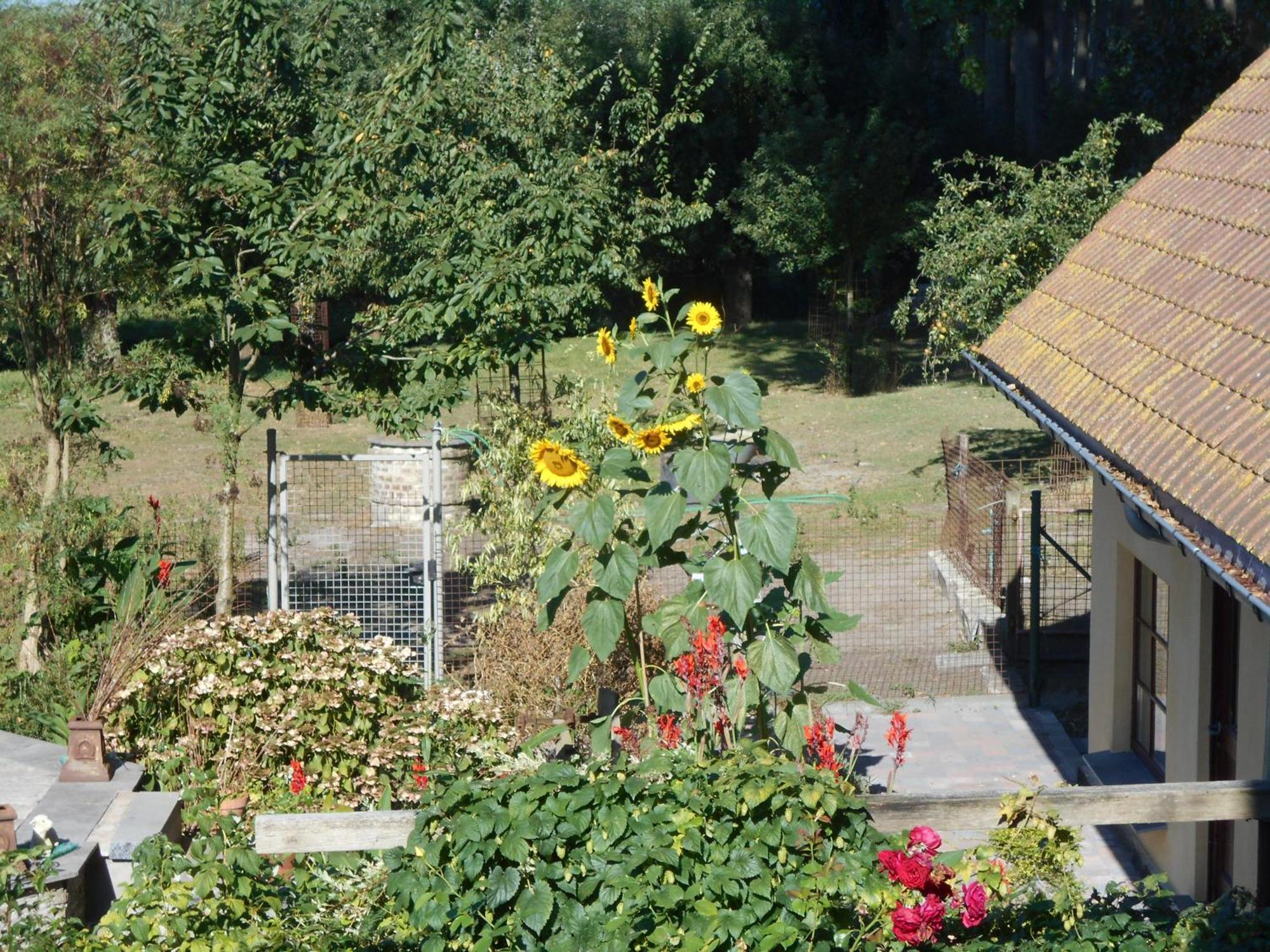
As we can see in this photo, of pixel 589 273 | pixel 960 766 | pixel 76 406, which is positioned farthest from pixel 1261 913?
pixel 589 273

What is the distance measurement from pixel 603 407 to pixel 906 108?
2265 cm

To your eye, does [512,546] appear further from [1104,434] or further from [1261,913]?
[1261,913]

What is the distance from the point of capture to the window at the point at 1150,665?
748 cm

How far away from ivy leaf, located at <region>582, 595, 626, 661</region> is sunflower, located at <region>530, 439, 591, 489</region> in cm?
45

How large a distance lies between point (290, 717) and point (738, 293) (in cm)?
2673

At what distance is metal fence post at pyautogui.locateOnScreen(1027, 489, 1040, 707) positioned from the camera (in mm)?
10477

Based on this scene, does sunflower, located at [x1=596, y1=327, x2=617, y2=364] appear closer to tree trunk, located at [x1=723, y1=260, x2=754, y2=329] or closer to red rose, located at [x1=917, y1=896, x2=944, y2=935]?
red rose, located at [x1=917, y1=896, x2=944, y2=935]

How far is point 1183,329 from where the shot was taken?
6395mm

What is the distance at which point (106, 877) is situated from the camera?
6.30 m

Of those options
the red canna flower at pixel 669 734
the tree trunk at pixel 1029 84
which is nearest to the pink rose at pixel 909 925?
the red canna flower at pixel 669 734

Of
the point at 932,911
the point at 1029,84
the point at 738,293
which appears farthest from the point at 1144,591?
the point at 1029,84

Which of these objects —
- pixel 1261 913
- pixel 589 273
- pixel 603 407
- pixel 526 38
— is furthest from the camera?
pixel 526 38

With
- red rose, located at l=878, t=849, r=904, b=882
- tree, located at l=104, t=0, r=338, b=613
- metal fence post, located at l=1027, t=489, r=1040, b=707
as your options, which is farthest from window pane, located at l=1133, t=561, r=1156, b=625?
tree, located at l=104, t=0, r=338, b=613

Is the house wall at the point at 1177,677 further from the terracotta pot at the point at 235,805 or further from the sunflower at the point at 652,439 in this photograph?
the terracotta pot at the point at 235,805
